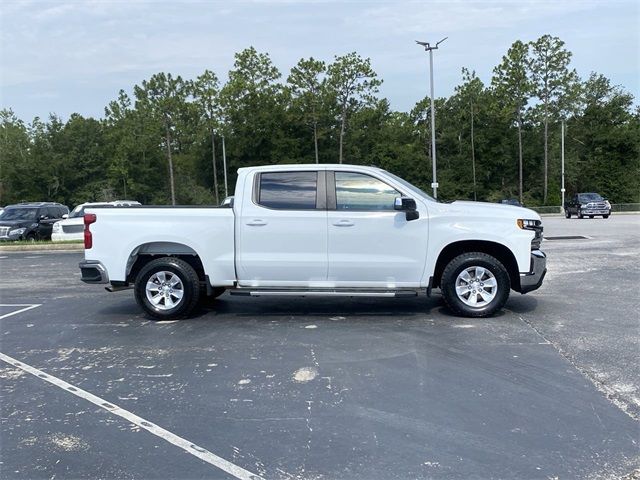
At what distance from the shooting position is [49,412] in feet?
14.3

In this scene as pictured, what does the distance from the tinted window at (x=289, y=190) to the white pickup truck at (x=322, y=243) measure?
13 mm

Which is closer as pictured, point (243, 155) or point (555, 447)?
point (555, 447)

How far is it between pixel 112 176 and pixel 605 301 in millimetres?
56813

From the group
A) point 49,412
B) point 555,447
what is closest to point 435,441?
point 555,447

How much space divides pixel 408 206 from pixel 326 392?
9.61ft

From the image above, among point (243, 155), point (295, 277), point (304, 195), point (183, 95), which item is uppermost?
point (183, 95)

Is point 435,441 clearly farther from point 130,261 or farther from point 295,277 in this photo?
point 130,261

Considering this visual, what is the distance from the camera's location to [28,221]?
22.3m

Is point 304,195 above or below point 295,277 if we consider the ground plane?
above

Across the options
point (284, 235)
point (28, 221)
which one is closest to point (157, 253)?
point (284, 235)

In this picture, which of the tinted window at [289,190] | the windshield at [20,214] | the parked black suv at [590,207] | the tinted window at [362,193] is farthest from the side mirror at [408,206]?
the parked black suv at [590,207]

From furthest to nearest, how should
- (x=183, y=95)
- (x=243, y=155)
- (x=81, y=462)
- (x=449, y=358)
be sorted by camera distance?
(x=243, y=155), (x=183, y=95), (x=449, y=358), (x=81, y=462)

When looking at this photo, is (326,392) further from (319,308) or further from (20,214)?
(20,214)

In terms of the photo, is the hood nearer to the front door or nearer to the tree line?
the front door
